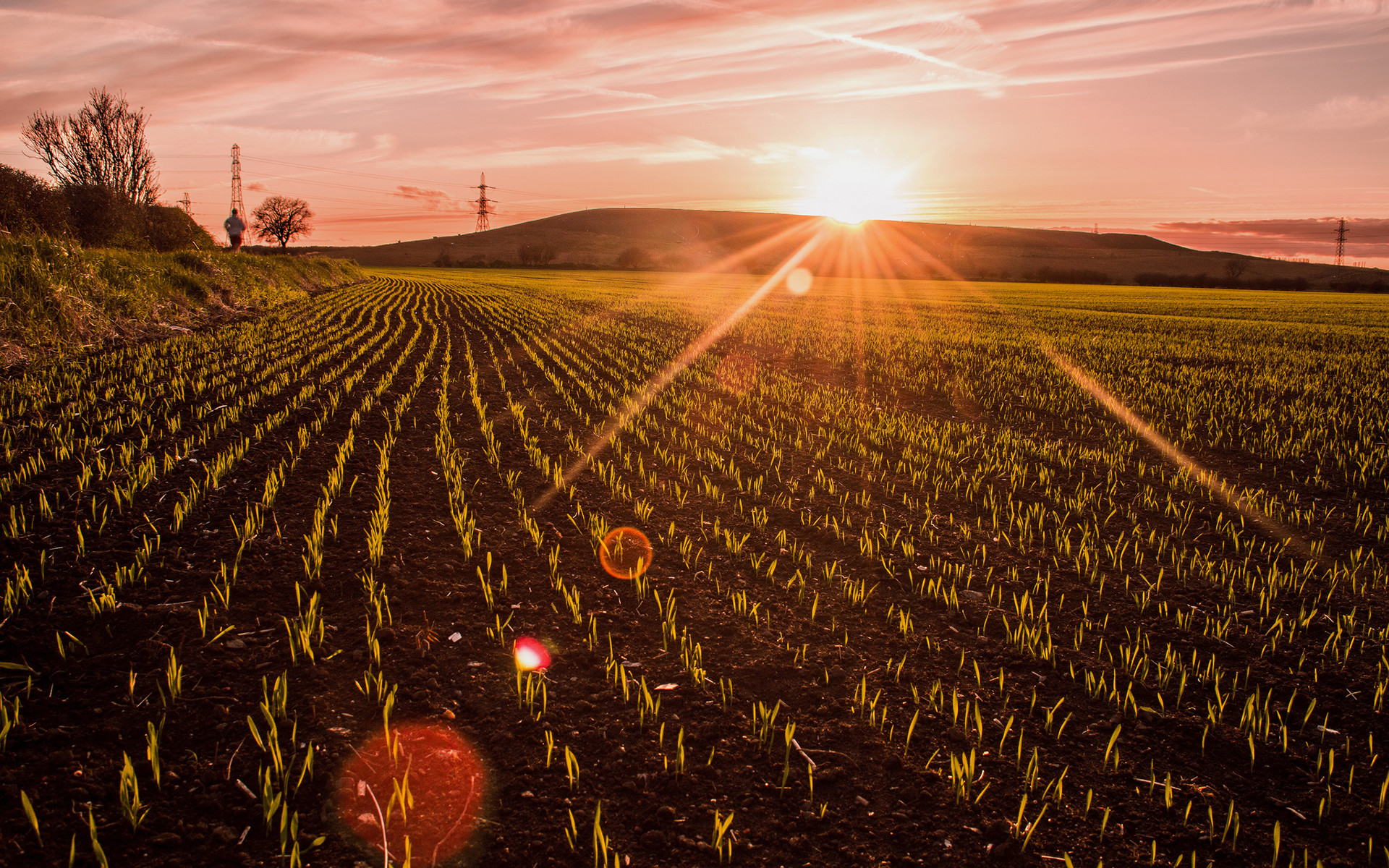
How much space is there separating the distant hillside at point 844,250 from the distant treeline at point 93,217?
2342 inches

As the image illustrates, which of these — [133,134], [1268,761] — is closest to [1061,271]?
[133,134]

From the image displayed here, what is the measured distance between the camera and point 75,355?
31.9 ft

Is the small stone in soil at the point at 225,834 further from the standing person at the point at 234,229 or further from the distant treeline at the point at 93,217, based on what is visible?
the standing person at the point at 234,229

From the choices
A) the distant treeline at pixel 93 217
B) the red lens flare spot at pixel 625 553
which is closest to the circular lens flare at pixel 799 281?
the distant treeline at pixel 93 217

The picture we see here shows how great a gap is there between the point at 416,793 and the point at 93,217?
34163 millimetres

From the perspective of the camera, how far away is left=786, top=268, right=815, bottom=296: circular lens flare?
48.5 m

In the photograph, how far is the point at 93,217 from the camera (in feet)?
87.0

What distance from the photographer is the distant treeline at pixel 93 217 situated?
68.3 feet

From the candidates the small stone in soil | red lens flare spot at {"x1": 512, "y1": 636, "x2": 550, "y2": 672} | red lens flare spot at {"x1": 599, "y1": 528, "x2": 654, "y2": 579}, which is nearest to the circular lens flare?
red lens flare spot at {"x1": 599, "y1": 528, "x2": 654, "y2": 579}

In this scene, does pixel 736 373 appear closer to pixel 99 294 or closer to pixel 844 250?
pixel 99 294

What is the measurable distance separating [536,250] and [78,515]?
93.6 meters

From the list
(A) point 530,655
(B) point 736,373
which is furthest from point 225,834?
(B) point 736,373

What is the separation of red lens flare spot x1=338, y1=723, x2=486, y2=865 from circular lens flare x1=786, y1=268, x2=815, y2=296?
136 ft

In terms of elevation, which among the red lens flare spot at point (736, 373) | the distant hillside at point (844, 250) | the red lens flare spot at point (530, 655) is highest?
the distant hillside at point (844, 250)
